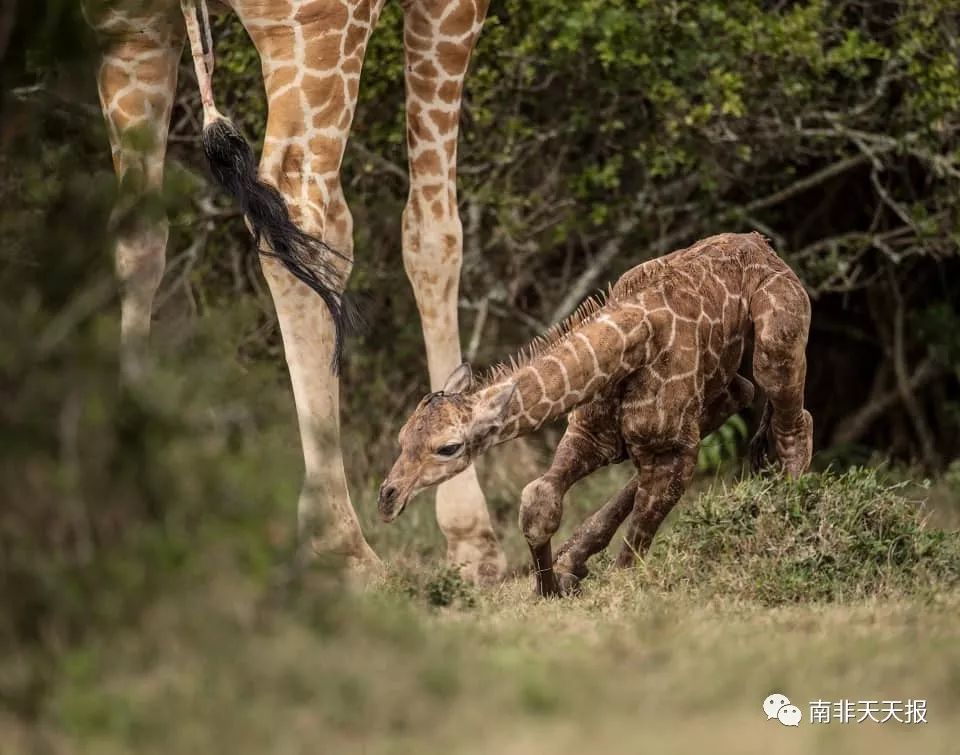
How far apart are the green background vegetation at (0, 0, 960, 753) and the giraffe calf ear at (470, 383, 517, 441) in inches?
22.5

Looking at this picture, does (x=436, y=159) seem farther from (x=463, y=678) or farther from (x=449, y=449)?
(x=463, y=678)

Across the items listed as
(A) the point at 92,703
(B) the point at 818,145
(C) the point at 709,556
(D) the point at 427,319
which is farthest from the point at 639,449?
(B) the point at 818,145

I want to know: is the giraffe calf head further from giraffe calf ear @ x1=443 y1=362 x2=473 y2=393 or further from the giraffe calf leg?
A: the giraffe calf leg

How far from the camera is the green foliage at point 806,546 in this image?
614 centimetres

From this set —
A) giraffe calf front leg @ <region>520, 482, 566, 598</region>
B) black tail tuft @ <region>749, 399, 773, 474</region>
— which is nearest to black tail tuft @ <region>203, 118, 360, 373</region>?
giraffe calf front leg @ <region>520, 482, 566, 598</region>

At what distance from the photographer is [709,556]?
20.9ft

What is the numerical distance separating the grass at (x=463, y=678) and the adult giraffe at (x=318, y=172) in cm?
150

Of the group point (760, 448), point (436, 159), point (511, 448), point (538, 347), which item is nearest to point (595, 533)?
point (538, 347)

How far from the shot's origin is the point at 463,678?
13.9ft

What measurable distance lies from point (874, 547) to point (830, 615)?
812mm

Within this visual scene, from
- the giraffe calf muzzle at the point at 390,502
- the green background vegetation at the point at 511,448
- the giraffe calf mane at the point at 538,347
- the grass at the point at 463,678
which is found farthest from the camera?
the giraffe calf mane at the point at 538,347

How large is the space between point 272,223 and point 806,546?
2362 mm

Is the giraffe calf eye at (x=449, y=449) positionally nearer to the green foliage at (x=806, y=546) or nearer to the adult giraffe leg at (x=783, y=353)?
the green foliage at (x=806, y=546)

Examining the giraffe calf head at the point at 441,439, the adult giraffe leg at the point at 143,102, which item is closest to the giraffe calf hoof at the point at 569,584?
the giraffe calf head at the point at 441,439
